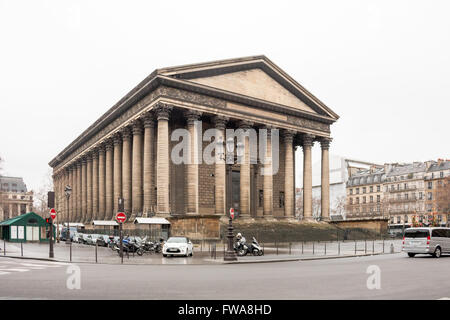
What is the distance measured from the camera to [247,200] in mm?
51344

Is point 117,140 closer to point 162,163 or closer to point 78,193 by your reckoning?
point 162,163

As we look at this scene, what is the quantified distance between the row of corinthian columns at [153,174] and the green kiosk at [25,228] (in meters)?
5.42

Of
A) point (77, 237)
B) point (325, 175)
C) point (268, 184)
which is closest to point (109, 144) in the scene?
point (77, 237)

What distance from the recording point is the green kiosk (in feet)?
156

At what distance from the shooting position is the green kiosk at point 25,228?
4759 cm

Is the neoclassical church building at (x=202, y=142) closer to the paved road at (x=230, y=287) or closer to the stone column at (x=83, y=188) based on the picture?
the stone column at (x=83, y=188)

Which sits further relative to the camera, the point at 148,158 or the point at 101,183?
the point at 101,183

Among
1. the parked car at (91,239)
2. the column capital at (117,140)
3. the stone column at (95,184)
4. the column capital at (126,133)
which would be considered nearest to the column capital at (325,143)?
the column capital at (126,133)

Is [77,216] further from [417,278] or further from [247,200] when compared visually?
[417,278]

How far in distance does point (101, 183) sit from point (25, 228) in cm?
1577

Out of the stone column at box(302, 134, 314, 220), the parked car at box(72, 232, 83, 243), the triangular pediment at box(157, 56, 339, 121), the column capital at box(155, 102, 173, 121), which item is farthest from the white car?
the stone column at box(302, 134, 314, 220)

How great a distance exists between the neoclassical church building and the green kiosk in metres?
3.51

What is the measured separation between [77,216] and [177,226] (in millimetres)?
41636

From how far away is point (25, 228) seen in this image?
48.3m
